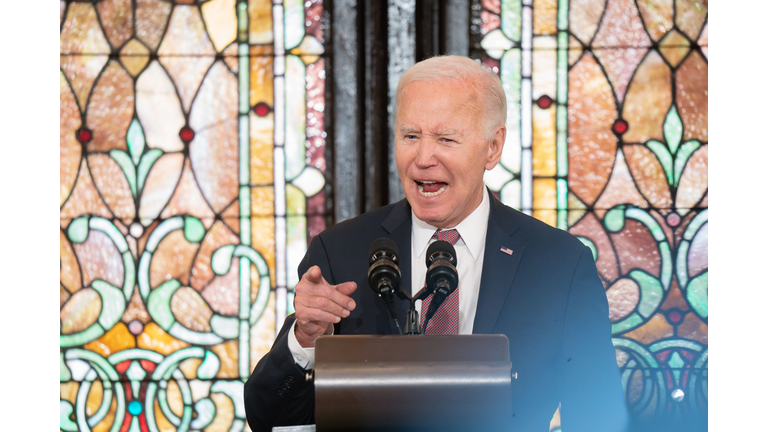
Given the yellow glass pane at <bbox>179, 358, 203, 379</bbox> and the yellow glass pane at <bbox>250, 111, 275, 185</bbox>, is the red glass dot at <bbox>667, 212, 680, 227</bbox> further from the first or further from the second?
the yellow glass pane at <bbox>179, 358, 203, 379</bbox>

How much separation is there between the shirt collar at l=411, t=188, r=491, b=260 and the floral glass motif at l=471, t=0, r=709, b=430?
39.2 inches

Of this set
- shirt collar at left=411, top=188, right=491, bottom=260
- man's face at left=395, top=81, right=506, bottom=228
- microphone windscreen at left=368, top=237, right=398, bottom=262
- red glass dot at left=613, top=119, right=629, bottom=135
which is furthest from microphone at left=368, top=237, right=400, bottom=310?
red glass dot at left=613, top=119, right=629, bottom=135

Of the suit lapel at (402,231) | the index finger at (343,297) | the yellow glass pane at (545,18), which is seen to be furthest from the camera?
the yellow glass pane at (545,18)

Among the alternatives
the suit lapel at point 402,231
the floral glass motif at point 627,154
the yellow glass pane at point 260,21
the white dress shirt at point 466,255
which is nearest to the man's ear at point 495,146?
the white dress shirt at point 466,255

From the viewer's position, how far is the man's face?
5.77 ft

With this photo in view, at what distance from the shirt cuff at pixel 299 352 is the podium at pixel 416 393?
0.41m

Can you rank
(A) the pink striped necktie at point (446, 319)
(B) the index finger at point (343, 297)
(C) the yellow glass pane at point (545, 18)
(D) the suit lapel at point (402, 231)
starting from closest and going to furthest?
(B) the index finger at point (343, 297) < (A) the pink striped necktie at point (446, 319) < (D) the suit lapel at point (402, 231) < (C) the yellow glass pane at point (545, 18)

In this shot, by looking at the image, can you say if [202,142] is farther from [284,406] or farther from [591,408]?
[591,408]

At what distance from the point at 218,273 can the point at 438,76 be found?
152cm

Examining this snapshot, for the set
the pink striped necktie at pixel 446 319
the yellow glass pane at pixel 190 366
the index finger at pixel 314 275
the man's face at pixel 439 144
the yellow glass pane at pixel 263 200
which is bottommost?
the yellow glass pane at pixel 190 366

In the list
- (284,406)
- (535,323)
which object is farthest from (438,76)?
(284,406)

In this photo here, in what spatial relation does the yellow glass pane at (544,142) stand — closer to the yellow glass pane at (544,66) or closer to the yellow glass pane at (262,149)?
the yellow glass pane at (544,66)

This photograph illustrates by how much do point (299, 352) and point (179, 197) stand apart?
1508 mm

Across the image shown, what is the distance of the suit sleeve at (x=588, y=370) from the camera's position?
5.60ft
